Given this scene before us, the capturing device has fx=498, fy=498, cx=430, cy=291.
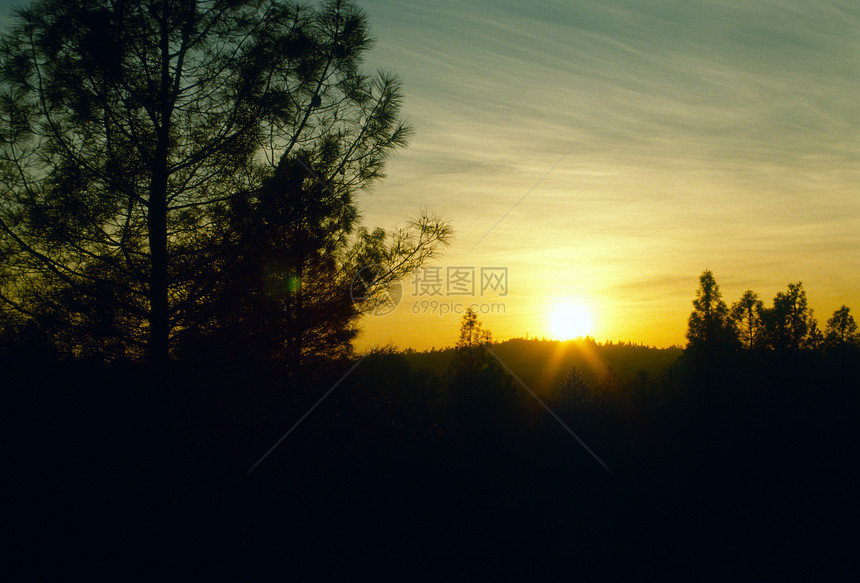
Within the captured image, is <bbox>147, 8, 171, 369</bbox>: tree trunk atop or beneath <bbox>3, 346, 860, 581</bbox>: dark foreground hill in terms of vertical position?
atop

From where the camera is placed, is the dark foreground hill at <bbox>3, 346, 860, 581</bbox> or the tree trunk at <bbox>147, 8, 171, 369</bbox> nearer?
the dark foreground hill at <bbox>3, 346, 860, 581</bbox>

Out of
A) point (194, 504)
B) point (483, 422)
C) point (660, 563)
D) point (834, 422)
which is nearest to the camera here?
point (194, 504)

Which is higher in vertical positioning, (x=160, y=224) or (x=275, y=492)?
(x=160, y=224)

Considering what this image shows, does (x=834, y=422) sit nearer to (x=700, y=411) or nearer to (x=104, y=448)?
(x=700, y=411)

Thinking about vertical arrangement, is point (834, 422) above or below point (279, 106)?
below

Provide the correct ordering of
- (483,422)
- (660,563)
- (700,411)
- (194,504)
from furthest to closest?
(483,422) → (700,411) → (660,563) → (194,504)

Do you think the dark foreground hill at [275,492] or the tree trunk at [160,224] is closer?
the dark foreground hill at [275,492]

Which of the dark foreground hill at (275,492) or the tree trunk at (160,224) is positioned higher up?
the tree trunk at (160,224)

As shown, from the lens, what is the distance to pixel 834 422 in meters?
22.3

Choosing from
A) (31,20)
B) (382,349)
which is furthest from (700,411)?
(31,20)

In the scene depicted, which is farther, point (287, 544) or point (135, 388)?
point (135, 388)

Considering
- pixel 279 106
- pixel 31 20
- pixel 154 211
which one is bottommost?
pixel 154 211

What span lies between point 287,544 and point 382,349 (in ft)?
11.6

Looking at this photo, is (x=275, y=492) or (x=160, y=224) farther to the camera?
(x=160, y=224)
